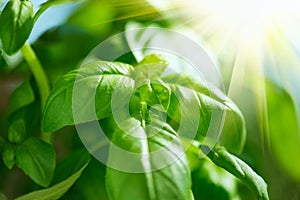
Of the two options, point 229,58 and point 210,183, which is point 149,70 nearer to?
point 210,183

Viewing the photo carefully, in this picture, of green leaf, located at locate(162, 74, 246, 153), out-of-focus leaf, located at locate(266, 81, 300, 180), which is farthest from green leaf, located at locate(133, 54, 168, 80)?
out-of-focus leaf, located at locate(266, 81, 300, 180)

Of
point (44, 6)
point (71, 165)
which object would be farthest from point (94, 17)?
point (71, 165)

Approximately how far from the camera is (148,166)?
42 centimetres

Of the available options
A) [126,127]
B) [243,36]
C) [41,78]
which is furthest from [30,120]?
[243,36]

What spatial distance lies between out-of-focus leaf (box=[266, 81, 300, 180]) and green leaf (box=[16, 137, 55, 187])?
34cm

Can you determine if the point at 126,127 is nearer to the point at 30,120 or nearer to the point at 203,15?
the point at 30,120

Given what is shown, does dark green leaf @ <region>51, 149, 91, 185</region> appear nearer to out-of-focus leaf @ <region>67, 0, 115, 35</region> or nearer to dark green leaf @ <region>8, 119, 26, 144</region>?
dark green leaf @ <region>8, 119, 26, 144</region>

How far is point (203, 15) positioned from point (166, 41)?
6 cm

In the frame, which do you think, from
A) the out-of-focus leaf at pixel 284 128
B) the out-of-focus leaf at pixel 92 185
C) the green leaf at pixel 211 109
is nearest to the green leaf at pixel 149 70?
the green leaf at pixel 211 109

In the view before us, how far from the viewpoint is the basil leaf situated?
41 centimetres

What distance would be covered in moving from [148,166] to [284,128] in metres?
0.35

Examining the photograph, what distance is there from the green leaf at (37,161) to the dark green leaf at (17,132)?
3cm

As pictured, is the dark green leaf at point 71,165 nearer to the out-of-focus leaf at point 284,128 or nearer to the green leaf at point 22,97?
the green leaf at point 22,97

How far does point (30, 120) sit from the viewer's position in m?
0.58
